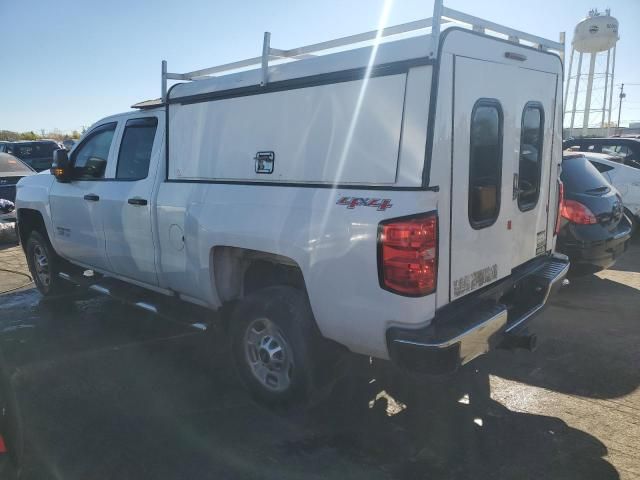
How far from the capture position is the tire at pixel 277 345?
10.8 ft

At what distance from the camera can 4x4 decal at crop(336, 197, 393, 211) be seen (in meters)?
2.79

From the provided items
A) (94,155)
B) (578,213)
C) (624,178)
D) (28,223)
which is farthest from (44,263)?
(624,178)

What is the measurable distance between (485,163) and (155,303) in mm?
2932

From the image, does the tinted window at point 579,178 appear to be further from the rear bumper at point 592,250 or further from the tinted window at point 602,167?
the tinted window at point 602,167

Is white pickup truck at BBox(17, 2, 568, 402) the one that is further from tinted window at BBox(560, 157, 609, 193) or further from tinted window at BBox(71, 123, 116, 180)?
tinted window at BBox(560, 157, 609, 193)

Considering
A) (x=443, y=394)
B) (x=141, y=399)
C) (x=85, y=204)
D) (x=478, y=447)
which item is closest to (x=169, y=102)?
(x=85, y=204)

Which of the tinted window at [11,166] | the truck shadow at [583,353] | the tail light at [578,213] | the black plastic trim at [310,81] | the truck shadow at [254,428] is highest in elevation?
the black plastic trim at [310,81]

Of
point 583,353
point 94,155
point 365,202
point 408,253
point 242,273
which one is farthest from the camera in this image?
point 94,155

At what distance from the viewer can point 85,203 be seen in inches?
203

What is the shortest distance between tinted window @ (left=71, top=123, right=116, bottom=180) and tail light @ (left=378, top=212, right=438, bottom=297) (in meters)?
3.39

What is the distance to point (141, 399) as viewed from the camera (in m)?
3.83

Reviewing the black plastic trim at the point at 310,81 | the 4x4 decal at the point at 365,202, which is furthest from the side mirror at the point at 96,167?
the 4x4 decal at the point at 365,202

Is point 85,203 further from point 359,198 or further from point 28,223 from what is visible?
point 359,198

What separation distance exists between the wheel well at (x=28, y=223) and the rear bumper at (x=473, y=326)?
16.1ft
